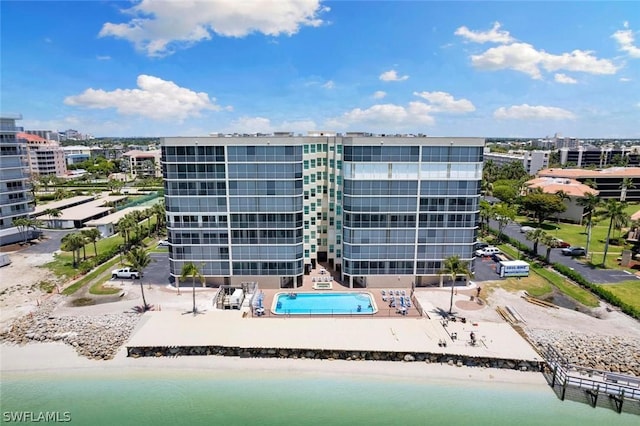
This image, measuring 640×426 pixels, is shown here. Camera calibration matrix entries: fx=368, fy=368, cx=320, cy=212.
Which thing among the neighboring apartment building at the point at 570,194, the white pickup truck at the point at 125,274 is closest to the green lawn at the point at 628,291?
the neighboring apartment building at the point at 570,194

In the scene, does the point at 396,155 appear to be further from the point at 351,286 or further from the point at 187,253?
the point at 187,253

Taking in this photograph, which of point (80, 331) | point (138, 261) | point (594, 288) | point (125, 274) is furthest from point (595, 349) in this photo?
point (125, 274)

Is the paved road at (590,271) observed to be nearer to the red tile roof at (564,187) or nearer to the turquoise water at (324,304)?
the red tile roof at (564,187)

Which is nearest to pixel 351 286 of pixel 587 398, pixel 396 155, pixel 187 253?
pixel 396 155

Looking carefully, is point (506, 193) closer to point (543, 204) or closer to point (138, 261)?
point (543, 204)

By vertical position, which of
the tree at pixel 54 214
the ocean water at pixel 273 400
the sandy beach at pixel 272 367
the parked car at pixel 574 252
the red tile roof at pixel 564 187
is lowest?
the ocean water at pixel 273 400
